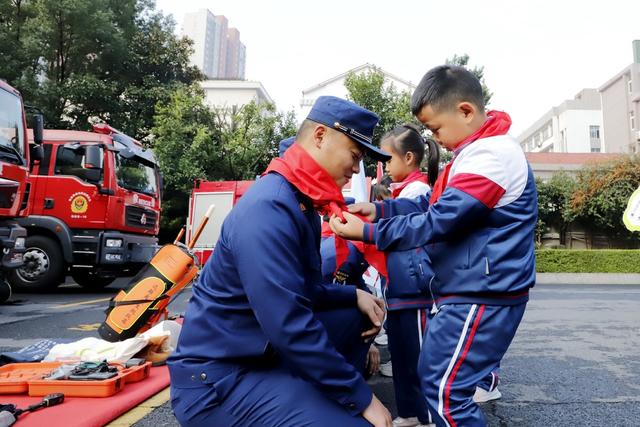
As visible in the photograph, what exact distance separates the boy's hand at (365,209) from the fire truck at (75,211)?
23.7 feet

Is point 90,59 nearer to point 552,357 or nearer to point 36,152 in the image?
point 36,152

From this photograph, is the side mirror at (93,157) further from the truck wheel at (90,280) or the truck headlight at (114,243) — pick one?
the truck wheel at (90,280)

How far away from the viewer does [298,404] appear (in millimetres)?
1454

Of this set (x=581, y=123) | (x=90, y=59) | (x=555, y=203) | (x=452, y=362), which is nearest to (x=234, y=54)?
(x=581, y=123)

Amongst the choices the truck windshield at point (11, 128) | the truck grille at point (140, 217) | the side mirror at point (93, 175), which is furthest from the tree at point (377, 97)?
the truck windshield at point (11, 128)

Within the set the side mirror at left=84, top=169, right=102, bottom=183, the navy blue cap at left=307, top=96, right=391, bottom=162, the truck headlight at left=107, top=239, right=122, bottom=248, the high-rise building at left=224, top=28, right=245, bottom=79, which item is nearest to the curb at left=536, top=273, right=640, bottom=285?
the truck headlight at left=107, top=239, right=122, bottom=248

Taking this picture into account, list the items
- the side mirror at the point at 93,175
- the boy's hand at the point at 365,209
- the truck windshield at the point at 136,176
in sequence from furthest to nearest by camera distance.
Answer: the truck windshield at the point at 136,176
the side mirror at the point at 93,175
the boy's hand at the point at 365,209

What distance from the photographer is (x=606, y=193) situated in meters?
21.9

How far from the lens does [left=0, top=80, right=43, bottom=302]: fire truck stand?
6.58 metres

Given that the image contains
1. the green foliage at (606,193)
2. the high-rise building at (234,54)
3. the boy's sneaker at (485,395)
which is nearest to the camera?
the boy's sneaker at (485,395)

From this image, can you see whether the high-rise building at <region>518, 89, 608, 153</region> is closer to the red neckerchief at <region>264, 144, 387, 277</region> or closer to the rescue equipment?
the rescue equipment

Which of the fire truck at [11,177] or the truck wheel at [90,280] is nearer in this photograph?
the fire truck at [11,177]

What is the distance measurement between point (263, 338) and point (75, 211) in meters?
8.13

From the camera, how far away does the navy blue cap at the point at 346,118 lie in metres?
1.70
